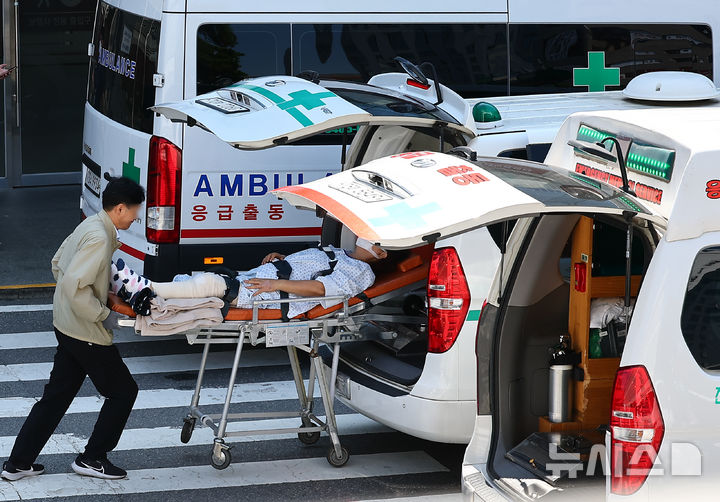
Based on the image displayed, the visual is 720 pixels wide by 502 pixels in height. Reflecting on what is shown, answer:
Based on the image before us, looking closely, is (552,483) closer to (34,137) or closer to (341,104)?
(341,104)

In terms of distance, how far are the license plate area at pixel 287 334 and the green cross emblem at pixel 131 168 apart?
8.66 ft

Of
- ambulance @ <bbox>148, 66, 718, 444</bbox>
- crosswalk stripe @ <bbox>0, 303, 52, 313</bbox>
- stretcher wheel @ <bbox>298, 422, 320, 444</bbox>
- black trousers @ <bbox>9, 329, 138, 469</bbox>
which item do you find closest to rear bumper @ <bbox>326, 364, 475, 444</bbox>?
ambulance @ <bbox>148, 66, 718, 444</bbox>

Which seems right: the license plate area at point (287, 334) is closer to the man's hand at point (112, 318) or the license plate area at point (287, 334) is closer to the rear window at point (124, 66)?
the man's hand at point (112, 318)

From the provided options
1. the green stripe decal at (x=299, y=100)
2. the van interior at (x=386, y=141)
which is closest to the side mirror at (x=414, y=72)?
the van interior at (x=386, y=141)

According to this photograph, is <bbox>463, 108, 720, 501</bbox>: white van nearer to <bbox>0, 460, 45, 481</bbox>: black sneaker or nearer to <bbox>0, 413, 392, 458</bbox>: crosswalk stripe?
<bbox>0, 413, 392, 458</bbox>: crosswalk stripe

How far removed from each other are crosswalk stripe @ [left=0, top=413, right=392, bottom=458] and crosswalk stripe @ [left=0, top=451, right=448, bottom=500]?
1.18 feet

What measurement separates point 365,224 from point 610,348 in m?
1.63

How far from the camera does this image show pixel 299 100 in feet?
22.1

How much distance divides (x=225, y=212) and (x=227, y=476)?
2415 mm

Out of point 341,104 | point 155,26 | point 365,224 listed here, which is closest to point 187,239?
point 155,26

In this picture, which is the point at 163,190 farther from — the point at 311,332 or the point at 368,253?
the point at 311,332

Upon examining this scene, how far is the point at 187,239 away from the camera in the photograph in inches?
331

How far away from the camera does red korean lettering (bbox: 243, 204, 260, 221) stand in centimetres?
852

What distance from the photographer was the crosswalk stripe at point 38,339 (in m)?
9.20
